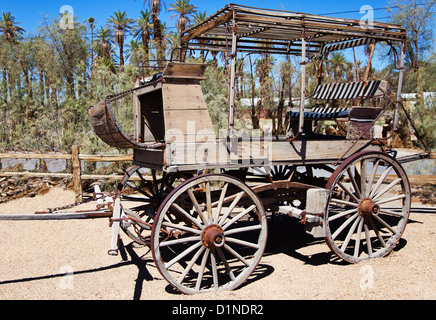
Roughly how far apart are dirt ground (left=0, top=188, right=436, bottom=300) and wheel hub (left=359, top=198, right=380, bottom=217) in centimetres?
58

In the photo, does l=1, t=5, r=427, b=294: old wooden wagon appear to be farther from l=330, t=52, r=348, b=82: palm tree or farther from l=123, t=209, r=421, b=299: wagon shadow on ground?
l=330, t=52, r=348, b=82: palm tree

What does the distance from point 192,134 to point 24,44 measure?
17973mm

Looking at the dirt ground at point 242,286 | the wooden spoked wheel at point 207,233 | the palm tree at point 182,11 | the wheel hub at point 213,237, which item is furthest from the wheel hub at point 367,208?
the palm tree at point 182,11

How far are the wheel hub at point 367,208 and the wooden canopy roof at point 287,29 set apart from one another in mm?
1933

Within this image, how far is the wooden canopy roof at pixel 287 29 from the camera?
13.1ft

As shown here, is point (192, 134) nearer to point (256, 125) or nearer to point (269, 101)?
point (256, 125)

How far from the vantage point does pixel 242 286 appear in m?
4.04

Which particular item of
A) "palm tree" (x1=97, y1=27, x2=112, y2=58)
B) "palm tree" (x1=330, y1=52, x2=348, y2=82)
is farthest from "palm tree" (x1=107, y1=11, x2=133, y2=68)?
"palm tree" (x1=330, y1=52, x2=348, y2=82)

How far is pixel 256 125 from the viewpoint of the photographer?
17672 mm

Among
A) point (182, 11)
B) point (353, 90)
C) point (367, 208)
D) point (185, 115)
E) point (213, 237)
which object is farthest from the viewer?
point (182, 11)

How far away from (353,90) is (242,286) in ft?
11.0

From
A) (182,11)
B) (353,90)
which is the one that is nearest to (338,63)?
(182,11)

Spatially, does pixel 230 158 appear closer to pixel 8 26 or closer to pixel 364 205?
pixel 364 205

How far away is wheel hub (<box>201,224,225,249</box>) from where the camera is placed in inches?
146
